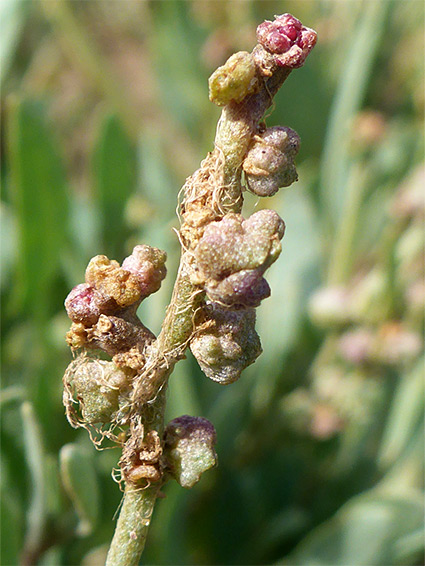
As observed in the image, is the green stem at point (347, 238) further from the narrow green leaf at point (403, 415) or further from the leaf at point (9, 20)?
the leaf at point (9, 20)

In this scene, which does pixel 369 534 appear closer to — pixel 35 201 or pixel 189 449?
pixel 189 449

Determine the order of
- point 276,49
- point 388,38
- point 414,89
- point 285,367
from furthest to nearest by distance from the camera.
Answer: point 388,38 < point 414,89 < point 285,367 < point 276,49

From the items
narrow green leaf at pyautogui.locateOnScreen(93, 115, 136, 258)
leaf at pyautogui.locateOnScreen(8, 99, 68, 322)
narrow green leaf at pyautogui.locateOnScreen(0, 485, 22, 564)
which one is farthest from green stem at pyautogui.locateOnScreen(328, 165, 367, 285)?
narrow green leaf at pyautogui.locateOnScreen(0, 485, 22, 564)

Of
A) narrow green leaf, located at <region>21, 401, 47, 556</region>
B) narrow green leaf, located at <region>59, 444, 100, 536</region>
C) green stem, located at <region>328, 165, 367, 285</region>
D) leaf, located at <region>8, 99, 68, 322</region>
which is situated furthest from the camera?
green stem, located at <region>328, 165, 367, 285</region>

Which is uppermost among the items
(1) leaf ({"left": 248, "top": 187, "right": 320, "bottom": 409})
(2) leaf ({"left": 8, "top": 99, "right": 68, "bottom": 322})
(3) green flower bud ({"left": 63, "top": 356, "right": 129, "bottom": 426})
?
(2) leaf ({"left": 8, "top": 99, "right": 68, "bottom": 322})

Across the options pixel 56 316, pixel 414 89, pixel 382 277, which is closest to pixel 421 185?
pixel 382 277

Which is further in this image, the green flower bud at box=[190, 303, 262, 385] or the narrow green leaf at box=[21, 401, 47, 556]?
the narrow green leaf at box=[21, 401, 47, 556]

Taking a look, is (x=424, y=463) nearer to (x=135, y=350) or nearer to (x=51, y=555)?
(x=51, y=555)

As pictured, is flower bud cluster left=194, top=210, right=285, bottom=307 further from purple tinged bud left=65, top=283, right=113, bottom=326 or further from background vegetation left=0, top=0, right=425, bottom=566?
background vegetation left=0, top=0, right=425, bottom=566
